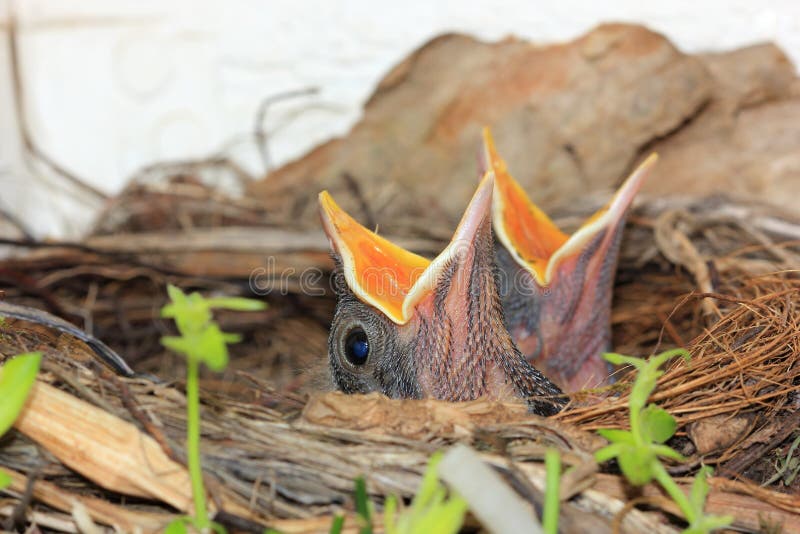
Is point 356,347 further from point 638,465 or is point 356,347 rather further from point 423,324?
point 638,465

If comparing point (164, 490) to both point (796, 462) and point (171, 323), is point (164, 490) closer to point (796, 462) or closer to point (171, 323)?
point (796, 462)

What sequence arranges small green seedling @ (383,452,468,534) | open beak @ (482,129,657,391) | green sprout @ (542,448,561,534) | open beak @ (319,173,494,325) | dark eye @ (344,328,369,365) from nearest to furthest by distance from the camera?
small green seedling @ (383,452,468,534) → green sprout @ (542,448,561,534) → open beak @ (319,173,494,325) → dark eye @ (344,328,369,365) → open beak @ (482,129,657,391)

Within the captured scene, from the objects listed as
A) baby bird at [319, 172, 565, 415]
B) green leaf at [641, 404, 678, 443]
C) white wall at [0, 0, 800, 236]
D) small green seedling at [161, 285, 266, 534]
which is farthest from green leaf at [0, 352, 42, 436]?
white wall at [0, 0, 800, 236]

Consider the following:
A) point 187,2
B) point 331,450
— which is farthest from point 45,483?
point 187,2

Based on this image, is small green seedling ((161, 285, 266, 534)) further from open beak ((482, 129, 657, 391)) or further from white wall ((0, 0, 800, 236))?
white wall ((0, 0, 800, 236))

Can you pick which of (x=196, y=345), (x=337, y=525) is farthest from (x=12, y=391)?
(x=337, y=525)

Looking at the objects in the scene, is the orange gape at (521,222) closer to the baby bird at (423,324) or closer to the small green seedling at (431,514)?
the baby bird at (423,324)
